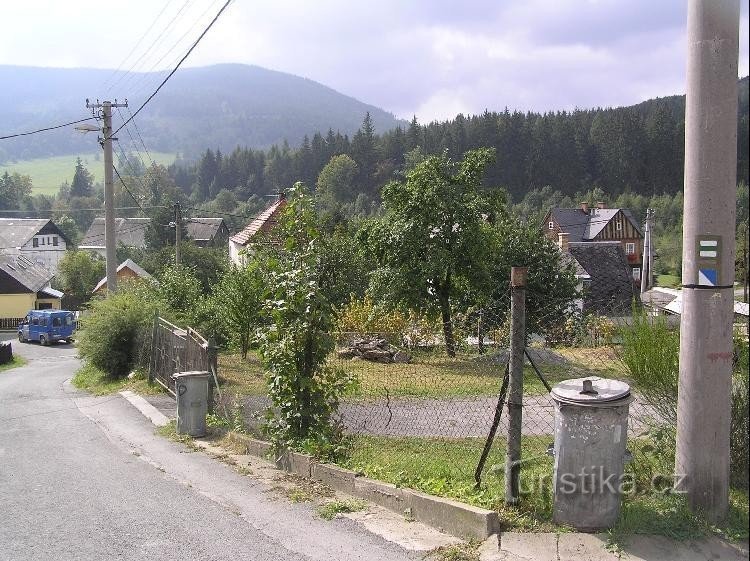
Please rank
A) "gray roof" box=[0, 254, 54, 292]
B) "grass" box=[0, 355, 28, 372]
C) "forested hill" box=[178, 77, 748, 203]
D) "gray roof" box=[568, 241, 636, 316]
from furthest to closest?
"forested hill" box=[178, 77, 748, 203] < "gray roof" box=[0, 254, 54, 292] < "gray roof" box=[568, 241, 636, 316] < "grass" box=[0, 355, 28, 372]

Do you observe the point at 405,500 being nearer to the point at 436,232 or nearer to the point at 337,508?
the point at 337,508

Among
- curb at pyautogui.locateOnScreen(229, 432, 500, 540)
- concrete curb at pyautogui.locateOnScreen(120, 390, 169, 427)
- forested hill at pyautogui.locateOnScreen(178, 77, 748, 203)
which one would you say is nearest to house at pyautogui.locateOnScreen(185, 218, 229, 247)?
forested hill at pyautogui.locateOnScreen(178, 77, 748, 203)

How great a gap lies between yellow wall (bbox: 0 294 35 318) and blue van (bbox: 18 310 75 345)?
10708mm

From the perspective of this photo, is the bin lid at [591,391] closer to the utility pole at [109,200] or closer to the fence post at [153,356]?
the fence post at [153,356]

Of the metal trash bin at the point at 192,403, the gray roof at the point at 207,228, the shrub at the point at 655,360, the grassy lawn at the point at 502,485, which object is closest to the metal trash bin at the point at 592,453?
the grassy lawn at the point at 502,485

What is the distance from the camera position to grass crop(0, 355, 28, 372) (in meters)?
30.7

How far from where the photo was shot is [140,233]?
3740 inches

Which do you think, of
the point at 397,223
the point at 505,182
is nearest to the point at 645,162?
the point at 505,182

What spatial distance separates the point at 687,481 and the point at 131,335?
16.9 meters

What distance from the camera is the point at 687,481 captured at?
15.0ft

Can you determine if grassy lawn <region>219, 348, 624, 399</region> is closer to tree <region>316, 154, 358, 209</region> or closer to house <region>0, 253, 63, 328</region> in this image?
house <region>0, 253, 63, 328</region>

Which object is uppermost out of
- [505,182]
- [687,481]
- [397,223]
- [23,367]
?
[505,182]

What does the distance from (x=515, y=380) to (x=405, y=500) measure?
1424mm

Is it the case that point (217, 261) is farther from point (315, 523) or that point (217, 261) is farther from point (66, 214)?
point (66, 214)
